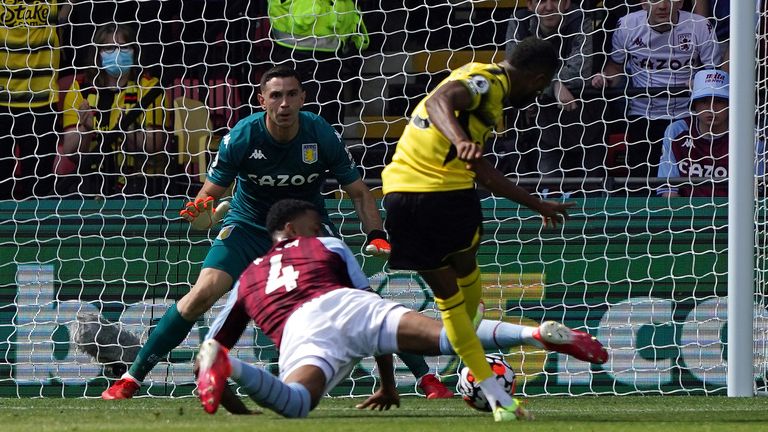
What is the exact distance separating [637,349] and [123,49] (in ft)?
14.6

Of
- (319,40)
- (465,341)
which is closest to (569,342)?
(465,341)

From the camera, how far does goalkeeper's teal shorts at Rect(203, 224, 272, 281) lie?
7.31 m

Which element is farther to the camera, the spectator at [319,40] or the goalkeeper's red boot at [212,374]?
the spectator at [319,40]

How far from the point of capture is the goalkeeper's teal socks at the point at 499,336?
18.0ft

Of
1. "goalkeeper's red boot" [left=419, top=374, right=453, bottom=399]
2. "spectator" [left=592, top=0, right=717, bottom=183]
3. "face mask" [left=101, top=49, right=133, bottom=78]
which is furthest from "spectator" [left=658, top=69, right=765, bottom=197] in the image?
"face mask" [left=101, top=49, right=133, bottom=78]

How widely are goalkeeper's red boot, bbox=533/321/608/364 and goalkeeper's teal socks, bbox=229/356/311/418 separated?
3.39 ft

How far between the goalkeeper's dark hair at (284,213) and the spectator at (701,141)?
3.51 m

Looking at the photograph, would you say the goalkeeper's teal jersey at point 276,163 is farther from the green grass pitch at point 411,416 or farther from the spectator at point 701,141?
the spectator at point 701,141

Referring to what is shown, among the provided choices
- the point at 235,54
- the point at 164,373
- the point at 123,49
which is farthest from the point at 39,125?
the point at 164,373

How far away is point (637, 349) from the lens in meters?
8.45

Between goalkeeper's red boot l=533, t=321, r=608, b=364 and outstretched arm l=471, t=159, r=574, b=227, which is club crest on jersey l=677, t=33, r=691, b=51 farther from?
goalkeeper's red boot l=533, t=321, r=608, b=364

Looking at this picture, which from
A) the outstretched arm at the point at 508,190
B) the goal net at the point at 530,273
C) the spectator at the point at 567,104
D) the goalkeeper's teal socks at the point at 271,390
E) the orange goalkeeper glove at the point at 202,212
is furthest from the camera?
the spectator at the point at 567,104

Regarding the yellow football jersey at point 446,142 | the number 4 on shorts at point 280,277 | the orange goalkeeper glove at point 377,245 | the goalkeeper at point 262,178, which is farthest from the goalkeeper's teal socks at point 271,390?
the goalkeeper at point 262,178

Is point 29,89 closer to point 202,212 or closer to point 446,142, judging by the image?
Answer: point 202,212
